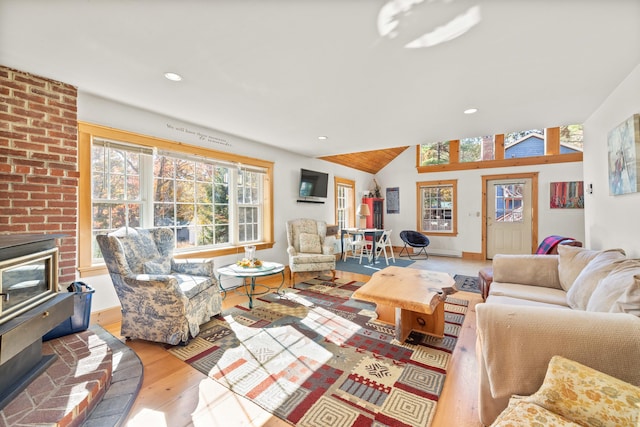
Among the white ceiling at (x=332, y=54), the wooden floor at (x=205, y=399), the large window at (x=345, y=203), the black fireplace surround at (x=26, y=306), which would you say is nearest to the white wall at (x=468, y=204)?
the large window at (x=345, y=203)

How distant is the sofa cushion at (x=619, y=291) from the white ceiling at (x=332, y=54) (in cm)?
139

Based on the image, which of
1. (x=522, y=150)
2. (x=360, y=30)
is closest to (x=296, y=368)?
(x=360, y=30)

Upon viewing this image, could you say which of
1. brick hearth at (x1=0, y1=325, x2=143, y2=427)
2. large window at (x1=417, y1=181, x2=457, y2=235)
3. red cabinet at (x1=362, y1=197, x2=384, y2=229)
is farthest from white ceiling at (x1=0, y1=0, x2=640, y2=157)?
red cabinet at (x1=362, y1=197, x2=384, y2=229)

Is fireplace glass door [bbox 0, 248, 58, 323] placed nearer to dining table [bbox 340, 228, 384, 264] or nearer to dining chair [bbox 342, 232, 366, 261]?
dining table [bbox 340, 228, 384, 264]

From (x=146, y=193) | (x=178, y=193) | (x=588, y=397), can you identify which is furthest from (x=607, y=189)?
(x=146, y=193)

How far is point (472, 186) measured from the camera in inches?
248

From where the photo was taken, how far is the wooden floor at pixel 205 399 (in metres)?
1.45

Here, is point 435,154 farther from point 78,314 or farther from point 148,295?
point 78,314

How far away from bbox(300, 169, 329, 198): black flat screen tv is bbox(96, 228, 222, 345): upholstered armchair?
114 inches

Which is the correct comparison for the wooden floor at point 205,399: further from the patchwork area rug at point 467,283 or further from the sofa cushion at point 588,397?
the patchwork area rug at point 467,283

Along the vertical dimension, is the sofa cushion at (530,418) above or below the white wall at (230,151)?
below

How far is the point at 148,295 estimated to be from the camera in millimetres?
2225

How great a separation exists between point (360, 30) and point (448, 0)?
47cm

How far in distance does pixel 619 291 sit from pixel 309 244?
3.57 metres
